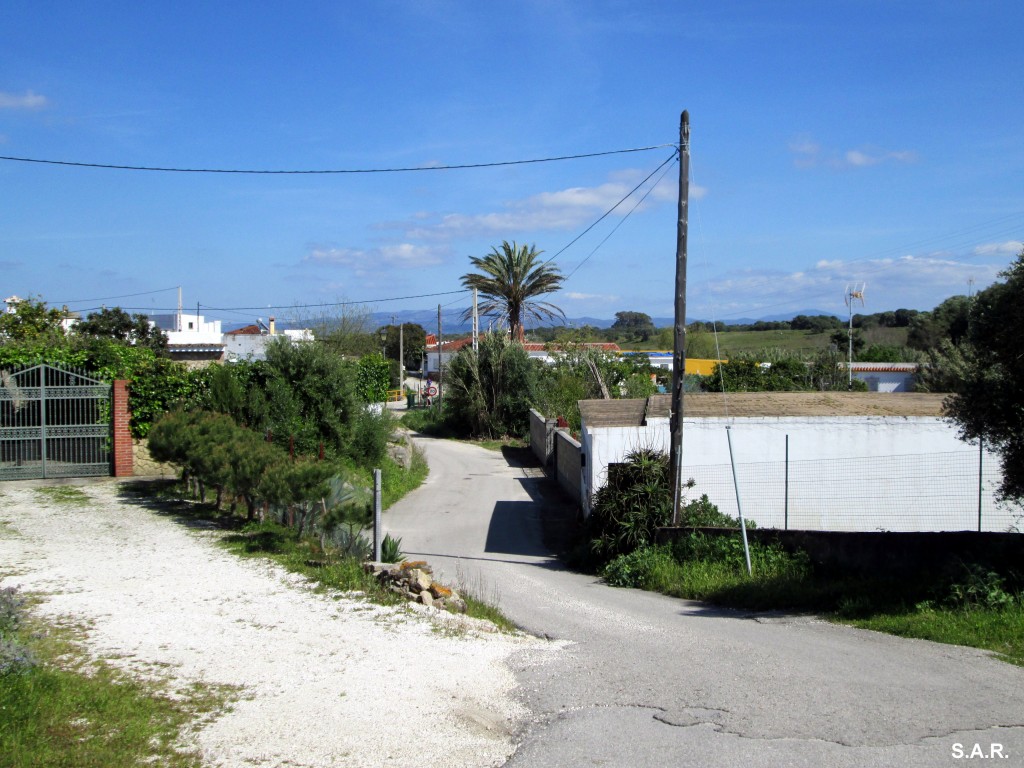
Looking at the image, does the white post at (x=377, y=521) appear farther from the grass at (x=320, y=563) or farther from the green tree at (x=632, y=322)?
the green tree at (x=632, y=322)

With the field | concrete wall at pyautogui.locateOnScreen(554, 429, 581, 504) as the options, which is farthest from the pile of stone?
the field

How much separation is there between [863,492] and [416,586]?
10462 millimetres

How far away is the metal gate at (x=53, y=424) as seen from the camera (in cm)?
1934

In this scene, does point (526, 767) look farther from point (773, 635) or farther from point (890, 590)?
point (890, 590)

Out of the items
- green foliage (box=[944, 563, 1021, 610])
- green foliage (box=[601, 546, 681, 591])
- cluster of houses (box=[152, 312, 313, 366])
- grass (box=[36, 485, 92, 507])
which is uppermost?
cluster of houses (box=[152, 312, 313, 366])

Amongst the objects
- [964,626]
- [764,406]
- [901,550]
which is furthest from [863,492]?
[964,626]

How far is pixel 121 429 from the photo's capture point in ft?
65.7

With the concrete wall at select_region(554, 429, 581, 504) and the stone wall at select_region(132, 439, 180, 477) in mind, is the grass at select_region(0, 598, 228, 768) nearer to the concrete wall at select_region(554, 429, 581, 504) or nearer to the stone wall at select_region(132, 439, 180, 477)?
the stone wall at select_region(132, 439, 180, 477)

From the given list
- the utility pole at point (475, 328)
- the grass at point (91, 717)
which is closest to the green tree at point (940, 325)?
the utility pole at point (475, 328)

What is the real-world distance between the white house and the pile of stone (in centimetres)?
720

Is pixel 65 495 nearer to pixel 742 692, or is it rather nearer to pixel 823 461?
pixel 742 692

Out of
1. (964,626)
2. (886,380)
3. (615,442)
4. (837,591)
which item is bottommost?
(837,591)

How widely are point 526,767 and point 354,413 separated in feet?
61.8

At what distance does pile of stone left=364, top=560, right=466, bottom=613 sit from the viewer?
1049 cm
